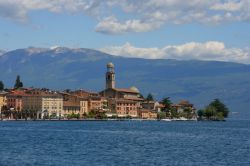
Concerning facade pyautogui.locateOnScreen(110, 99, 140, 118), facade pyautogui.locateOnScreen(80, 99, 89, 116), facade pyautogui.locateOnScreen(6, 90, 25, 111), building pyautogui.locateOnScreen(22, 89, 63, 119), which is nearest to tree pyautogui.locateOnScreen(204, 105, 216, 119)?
facade pyautogui.locateOnScreen(110, 99, 140, 118)

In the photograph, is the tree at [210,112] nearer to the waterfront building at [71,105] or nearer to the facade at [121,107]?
the facade at [121,107]

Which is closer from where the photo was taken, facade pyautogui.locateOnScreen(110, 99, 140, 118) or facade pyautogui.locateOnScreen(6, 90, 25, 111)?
facade pyautogui.locateOnScreen(6, 90, 25, 111)

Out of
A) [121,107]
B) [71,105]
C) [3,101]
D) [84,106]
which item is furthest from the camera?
[121,107]

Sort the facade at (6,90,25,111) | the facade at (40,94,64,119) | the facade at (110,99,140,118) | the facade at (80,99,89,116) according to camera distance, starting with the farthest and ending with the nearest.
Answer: the facade at (110,99,140,118) < the facade at (80,99,89,116) < the facade at (40,94,64,119) < the facade at (6,90,25,111)

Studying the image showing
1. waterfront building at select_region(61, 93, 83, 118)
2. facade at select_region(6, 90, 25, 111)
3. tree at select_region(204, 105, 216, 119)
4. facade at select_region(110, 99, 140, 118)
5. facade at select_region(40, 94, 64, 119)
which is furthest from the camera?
facade at select_region(110, 99, 140, 118)

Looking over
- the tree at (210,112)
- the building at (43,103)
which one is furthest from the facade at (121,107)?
the tree at (210,112)

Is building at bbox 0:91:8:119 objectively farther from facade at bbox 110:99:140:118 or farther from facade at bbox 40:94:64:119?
facade at bbox 110:99:140:118

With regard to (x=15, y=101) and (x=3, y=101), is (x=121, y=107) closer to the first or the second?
(x=15, y=101)

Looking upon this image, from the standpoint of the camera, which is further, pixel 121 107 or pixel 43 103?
pixel 121 107

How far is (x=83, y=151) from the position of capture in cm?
5372

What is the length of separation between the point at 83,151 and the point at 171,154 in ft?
21.0

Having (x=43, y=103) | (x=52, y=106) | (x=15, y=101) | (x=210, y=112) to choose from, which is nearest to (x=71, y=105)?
(x=52, y=106)

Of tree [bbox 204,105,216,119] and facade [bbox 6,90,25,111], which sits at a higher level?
facade [bbox 6,90,25,111]

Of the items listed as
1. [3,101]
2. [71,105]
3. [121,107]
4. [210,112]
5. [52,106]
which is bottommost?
[210,112]
